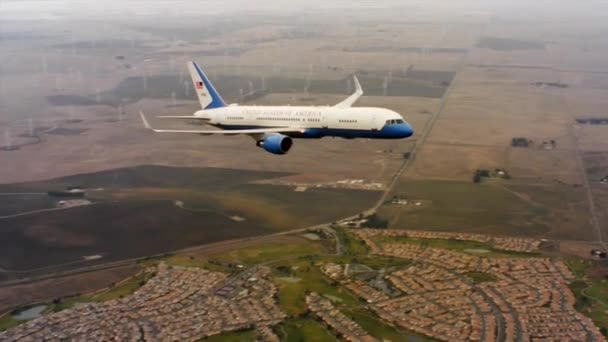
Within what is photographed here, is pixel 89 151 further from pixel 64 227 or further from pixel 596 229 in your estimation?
pixel 596 229

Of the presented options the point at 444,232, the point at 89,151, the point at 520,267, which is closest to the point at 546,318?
the point at 520,267

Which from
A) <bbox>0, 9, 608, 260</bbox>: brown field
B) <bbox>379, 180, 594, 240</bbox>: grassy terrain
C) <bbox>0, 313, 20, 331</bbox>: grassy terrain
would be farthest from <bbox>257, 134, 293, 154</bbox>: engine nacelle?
<bbox>379, 180, 594, 240</bbox>: grassy terrain

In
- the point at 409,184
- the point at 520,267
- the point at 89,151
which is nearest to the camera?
the point at 520,267

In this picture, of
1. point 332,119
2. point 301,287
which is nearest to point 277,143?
point 332,119

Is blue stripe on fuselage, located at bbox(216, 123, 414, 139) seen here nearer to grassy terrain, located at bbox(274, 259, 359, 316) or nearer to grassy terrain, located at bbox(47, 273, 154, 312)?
grassy terrain, located at bbox(274, 259, 359, 316)

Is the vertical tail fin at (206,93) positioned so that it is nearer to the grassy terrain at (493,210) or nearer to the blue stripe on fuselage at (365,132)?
the blue stripe on fuselage at (365,132)

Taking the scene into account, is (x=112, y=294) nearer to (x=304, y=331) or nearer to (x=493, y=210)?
(x=304, y=331)
